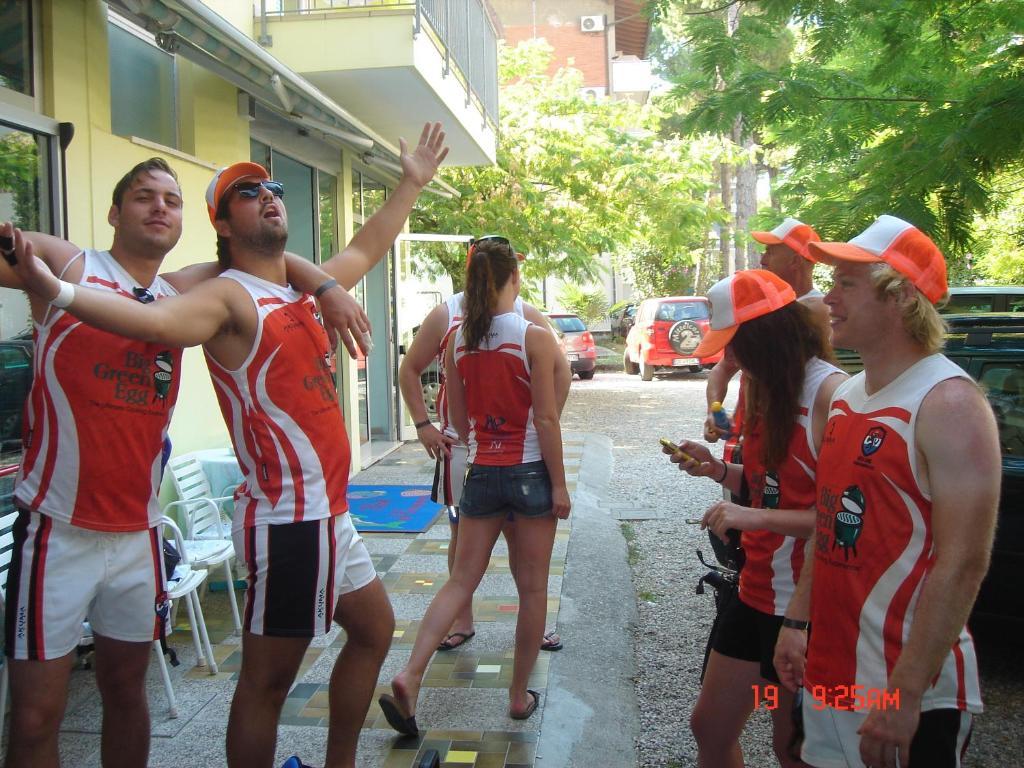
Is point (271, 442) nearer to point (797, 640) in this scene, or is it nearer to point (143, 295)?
point (143, 295)

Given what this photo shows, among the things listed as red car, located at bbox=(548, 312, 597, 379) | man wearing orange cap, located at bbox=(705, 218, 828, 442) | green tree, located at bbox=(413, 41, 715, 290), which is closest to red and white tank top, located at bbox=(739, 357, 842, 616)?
man wearing orange cap, located at bbox=(705, 218, 828, 442)

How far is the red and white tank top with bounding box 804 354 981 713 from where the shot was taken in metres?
1.89

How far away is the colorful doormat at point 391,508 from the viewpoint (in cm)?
705

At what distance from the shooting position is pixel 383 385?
11.5 meters

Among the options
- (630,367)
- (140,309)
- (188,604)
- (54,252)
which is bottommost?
(188,604)

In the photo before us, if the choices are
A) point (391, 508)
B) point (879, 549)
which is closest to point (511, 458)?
point (879, 549)

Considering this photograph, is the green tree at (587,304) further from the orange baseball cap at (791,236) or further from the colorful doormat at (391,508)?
the orange baseball cap at (791,236)

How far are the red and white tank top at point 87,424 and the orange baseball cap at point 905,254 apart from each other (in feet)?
6.56

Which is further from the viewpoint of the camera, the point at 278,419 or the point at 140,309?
the point at 278,419

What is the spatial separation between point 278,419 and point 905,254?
170 centimetres

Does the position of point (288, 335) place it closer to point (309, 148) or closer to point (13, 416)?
point (13, 416)

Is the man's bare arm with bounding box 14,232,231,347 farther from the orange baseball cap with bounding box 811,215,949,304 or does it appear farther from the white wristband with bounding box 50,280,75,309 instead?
the orange baseball cap with bounding box 811,215,949,304

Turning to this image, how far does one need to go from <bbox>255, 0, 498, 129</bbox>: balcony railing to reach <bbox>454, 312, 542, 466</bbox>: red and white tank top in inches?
168

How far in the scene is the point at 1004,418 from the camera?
173 inches
